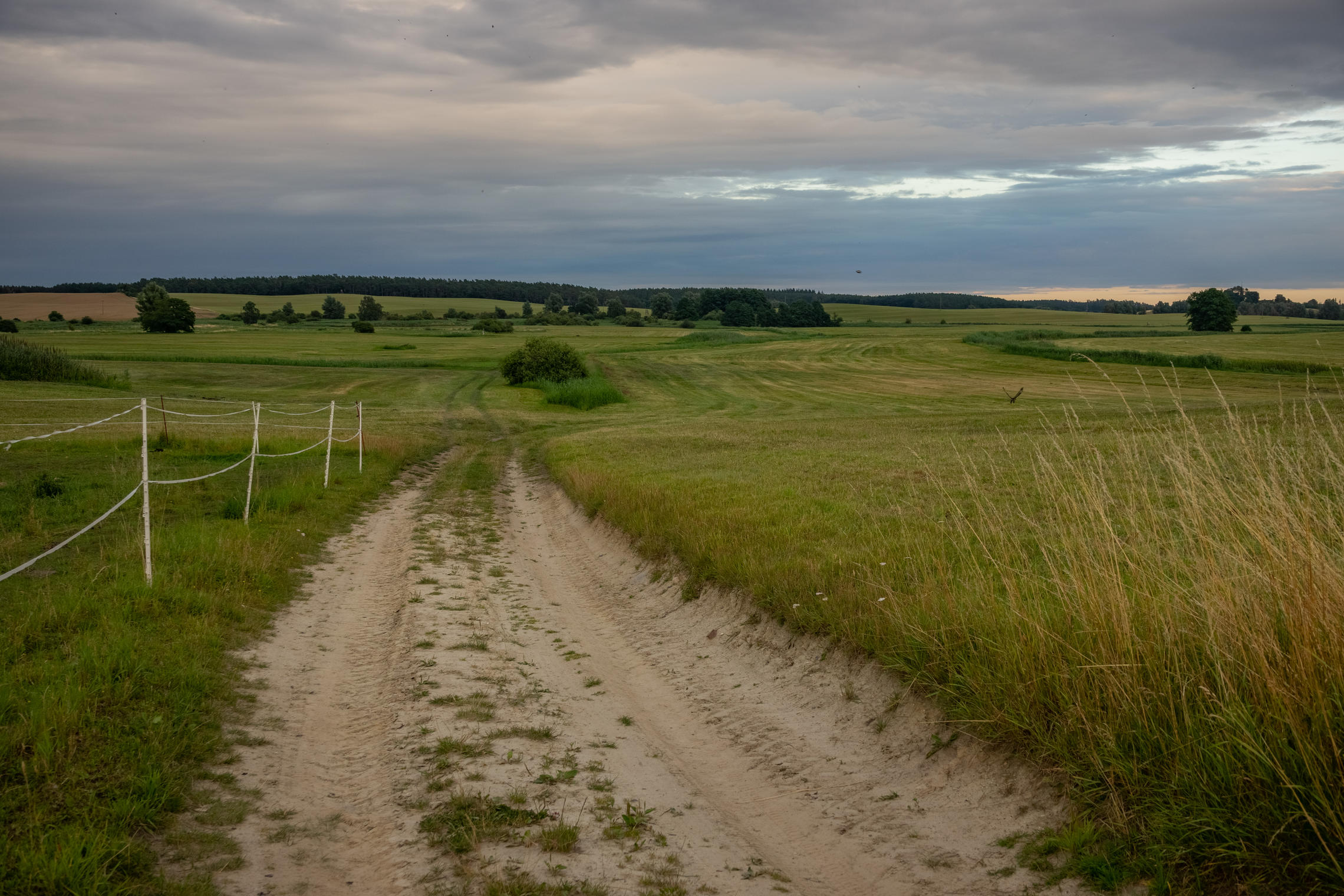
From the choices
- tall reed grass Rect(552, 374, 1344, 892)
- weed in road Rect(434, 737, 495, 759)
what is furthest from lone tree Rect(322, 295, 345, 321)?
tall reed grass Rect(552, 374, 1344, 892)

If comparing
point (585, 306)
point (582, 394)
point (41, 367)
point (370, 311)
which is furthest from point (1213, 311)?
point (370, 311)

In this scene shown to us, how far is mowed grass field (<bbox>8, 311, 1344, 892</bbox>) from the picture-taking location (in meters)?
4.15

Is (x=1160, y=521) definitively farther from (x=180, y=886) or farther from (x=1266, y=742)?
(x=180, y=886)

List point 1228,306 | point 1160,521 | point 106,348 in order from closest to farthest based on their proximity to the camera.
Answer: point 1160,521, point 106,348, point 1228,306

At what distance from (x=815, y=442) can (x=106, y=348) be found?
7069cm

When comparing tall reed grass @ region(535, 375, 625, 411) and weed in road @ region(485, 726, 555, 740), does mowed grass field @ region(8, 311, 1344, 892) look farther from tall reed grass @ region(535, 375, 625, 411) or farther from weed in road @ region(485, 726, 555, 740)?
tall reed grass @ region(535, 375, 625, 411)

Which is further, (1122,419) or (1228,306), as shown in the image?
(1228,306)

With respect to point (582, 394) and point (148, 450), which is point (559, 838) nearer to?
point (148, 450)

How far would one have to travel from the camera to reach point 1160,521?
10.0m

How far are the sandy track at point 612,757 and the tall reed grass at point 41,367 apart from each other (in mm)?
40783

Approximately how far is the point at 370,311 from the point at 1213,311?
108 metres

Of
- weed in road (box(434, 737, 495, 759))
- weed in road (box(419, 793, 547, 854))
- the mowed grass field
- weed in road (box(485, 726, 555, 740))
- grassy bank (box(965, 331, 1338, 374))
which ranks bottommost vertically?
weed in road (box(485, 726, 555, 740))

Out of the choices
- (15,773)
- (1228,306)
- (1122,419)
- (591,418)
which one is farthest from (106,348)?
(1228,306)

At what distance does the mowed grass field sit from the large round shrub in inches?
1114
